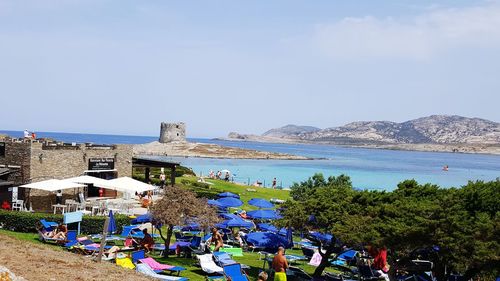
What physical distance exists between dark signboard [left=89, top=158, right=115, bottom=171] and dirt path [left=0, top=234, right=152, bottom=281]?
17.4m

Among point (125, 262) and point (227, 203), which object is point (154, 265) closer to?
point (125, 262)

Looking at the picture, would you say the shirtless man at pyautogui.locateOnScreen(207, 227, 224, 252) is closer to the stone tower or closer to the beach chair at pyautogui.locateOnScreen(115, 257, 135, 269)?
the beach chair at pyautogui.locateOnScreen(115, 257, 135, 269)

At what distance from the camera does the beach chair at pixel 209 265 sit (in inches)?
703

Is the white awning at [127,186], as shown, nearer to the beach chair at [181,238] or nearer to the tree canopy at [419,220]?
the beach chair at [181,238]

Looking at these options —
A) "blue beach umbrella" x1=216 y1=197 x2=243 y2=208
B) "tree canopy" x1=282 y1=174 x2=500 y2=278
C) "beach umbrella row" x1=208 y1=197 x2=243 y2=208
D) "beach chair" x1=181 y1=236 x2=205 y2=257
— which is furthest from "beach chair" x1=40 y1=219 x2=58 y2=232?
"tree canopy" x1=282 y1=174 x2=500 y2=278

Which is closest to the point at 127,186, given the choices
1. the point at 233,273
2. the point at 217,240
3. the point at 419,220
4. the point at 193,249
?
the point at 193,249

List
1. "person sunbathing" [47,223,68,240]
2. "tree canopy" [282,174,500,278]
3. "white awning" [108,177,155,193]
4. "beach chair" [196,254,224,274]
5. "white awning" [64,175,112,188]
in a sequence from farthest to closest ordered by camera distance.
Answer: "white awning" [108,177,155,193] < "white awning" [64,175,112,188] < "person sunbathing" [47,223,68,240] < "beach chair" [196,254,224,274] < "tree canopy" [282,174,500,278]

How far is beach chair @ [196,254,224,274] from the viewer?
58.5ft

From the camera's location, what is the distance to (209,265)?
1822cm

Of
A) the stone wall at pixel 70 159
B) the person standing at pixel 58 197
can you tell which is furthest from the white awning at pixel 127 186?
the stone wall at pixel 70 159

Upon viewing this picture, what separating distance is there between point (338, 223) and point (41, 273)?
30.9 ft

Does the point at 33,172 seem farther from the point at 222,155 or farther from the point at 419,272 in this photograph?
the point at 222,155

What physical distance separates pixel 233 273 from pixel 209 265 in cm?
203

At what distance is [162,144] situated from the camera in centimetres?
15038
